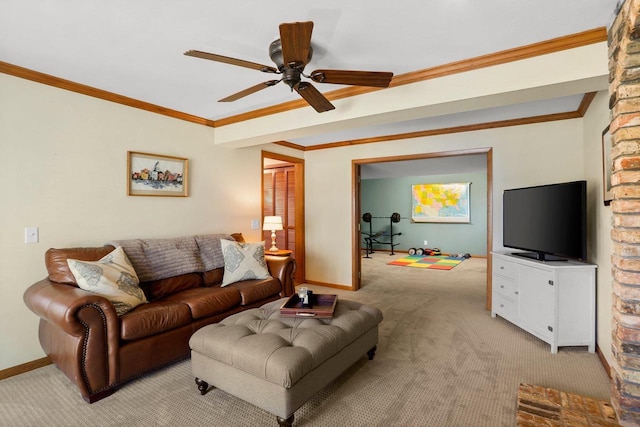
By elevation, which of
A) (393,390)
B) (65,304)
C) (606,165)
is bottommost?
(393,390)

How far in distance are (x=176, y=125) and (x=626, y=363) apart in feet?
13.6

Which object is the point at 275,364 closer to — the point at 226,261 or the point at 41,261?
the point at 226,261

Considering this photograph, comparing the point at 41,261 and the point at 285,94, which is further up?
the point at 285,94

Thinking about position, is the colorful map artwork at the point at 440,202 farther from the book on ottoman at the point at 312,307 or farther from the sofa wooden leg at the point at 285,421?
the sofa wooden leg at the point at 285,421

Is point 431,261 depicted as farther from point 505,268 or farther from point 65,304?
point 65,304

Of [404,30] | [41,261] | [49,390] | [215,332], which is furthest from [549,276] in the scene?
[41,261]

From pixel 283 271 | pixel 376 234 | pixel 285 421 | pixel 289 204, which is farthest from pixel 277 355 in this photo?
pixel 376 234

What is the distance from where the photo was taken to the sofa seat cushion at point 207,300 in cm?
260

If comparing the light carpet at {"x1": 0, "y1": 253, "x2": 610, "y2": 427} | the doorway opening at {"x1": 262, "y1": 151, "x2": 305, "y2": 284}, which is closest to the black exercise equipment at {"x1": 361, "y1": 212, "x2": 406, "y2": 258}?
the doorway opening at {"x1": 262, "y1": 151, "x2": 305, "y2": 284}

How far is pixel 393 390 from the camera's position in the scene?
2160 mm

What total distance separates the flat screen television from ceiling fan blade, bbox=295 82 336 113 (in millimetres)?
2242

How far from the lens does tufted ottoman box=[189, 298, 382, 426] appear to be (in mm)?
1707

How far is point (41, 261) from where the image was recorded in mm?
2594

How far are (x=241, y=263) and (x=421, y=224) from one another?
23.3 feet
